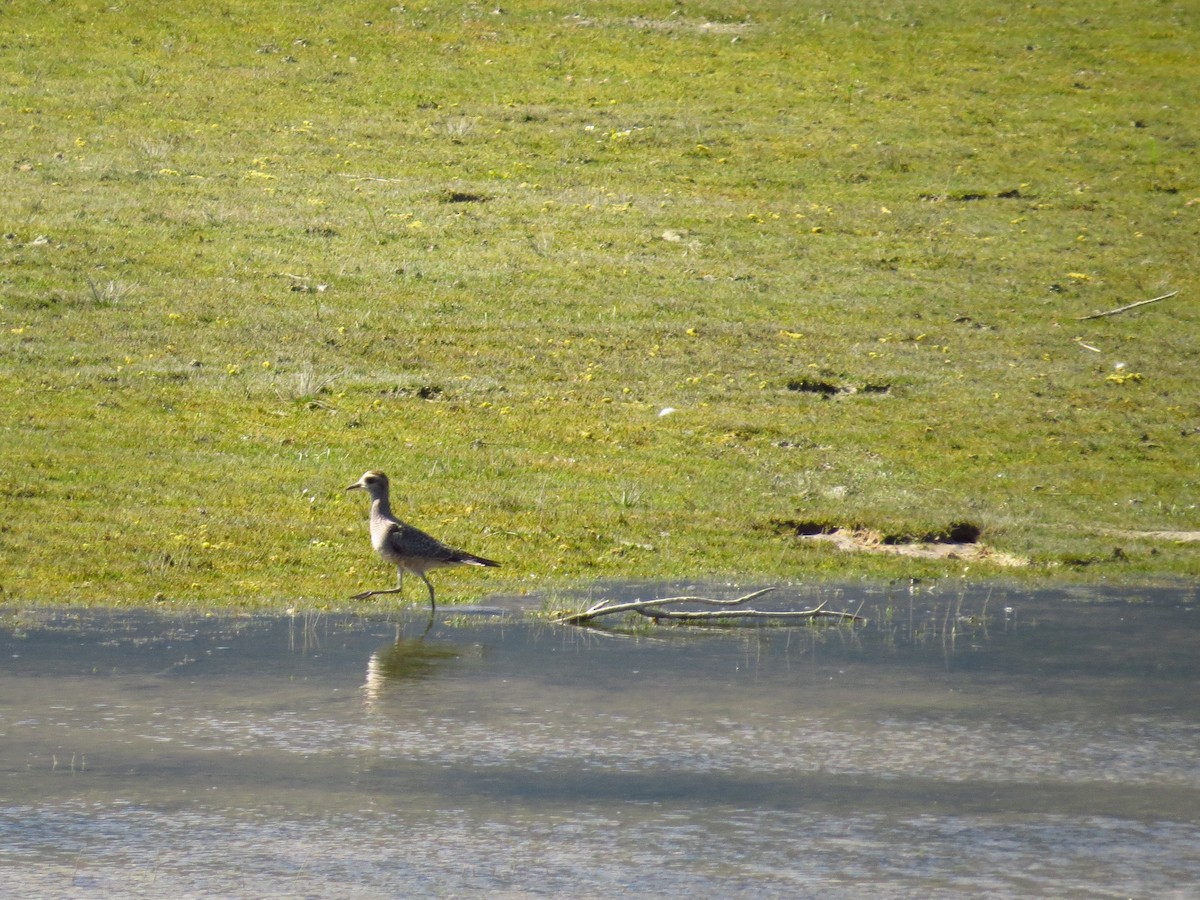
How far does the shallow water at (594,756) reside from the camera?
25.8ft

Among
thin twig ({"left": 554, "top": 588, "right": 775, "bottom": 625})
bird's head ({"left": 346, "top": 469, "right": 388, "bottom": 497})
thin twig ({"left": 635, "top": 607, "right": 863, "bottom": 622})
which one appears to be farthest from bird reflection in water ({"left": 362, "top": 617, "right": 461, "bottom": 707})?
bird's head ({"left": 346, "top": 469, "right": 388, "bottom": 497})

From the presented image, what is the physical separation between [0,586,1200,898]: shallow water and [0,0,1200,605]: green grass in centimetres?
220

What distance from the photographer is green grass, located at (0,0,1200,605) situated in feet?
54.2

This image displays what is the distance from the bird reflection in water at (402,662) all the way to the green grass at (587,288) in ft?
5.32

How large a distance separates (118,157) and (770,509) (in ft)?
69.1

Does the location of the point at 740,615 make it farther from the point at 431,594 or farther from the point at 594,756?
the point at 594,756

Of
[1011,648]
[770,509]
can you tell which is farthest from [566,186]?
[1011,648]

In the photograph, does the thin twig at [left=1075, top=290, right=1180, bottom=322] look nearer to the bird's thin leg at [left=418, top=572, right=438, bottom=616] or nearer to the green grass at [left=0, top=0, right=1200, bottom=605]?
the green grass at [left=0, top=0, right=1200, bottom=605]

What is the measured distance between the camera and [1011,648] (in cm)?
1238

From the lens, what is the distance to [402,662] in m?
11.6

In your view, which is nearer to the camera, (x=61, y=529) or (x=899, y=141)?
(x=61, y=529)

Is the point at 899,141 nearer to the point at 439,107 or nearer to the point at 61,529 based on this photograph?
the point at 439,107

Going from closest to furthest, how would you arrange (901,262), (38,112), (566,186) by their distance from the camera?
(901,262) → (566,186) → (38,112)

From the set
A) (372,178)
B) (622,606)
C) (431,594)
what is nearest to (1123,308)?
(372,178)
